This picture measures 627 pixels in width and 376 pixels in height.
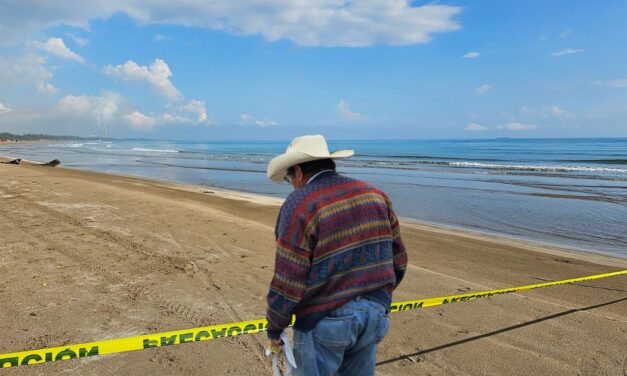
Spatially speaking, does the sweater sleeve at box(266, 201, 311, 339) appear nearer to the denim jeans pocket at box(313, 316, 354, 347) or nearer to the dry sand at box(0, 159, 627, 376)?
the denim jeans pocket at box(313, 316, 354, 347)

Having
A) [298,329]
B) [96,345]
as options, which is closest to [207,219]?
→ [96,345]

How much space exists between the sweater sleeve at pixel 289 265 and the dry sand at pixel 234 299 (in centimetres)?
188

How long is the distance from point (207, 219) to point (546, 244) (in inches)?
291

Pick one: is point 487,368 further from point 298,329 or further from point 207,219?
point 207,219

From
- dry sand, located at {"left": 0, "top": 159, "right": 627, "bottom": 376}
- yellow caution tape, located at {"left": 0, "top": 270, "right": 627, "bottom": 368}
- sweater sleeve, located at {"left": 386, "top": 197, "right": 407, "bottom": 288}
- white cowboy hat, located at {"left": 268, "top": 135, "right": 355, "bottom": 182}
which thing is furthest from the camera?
dry sand, located at {"left": 0, "top": 159, "right": 627, "bottom": 376}

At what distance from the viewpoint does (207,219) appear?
9.77m

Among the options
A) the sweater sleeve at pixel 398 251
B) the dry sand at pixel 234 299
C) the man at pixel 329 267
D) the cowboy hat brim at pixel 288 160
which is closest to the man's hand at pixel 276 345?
the man at pixel 329 267

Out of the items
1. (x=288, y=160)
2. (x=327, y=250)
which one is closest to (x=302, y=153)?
(x=288, y=160)

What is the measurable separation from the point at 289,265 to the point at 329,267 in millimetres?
183

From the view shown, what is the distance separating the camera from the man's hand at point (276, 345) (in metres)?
2.09

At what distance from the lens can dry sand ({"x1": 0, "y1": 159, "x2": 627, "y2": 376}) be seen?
3730 millimetres

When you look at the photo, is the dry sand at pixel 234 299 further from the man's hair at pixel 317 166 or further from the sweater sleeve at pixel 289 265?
the man's hair at pixel 317 166

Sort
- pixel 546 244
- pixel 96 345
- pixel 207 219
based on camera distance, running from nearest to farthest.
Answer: pixel 96 345 < pixel 546 244 < pixel 207 219

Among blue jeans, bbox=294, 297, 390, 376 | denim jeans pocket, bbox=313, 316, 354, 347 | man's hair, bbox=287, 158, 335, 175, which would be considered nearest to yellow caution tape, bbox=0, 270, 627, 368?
blue jeans, bbox=294, 297, 390, 376
